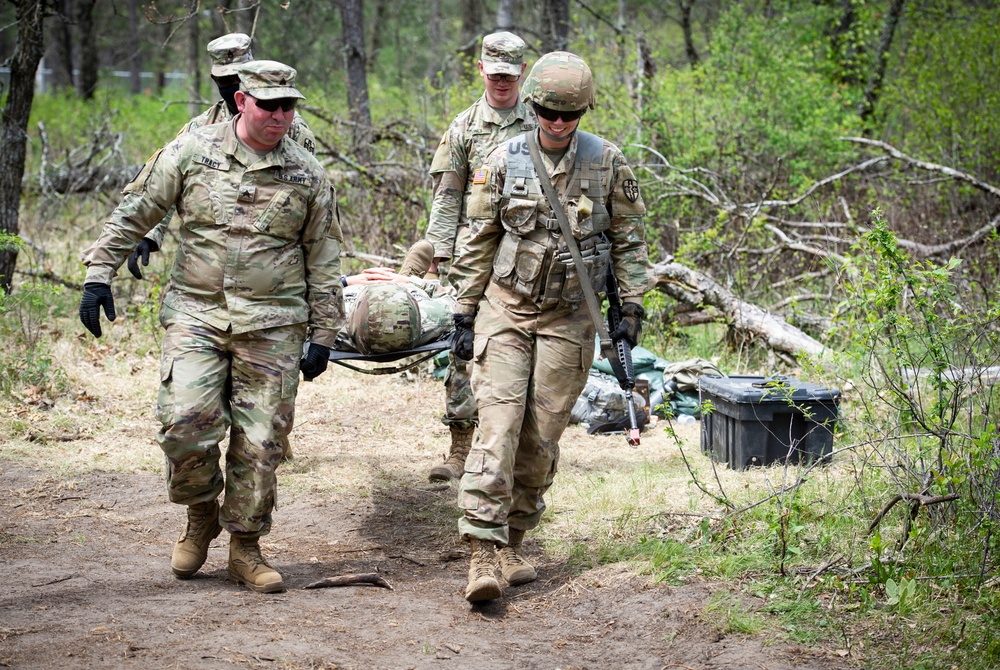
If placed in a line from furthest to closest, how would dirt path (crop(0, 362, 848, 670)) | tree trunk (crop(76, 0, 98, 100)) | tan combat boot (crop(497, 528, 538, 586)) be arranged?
1. tree trunk (crop(76, 0, 98, 100))
2. tan combat boot (crop(497, 528, 538, 586))
3. dirt path (crop(0, 362, 848, 670))

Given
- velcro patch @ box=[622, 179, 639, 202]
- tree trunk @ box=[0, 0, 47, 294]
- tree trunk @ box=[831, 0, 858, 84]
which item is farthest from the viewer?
tree trunk @ box=[831, 0, 858, 84]

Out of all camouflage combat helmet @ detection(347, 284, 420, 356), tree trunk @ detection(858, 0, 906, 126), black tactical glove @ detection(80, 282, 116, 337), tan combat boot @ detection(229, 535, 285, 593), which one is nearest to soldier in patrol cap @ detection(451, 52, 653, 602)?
tan combat boot @ detection(229, 535, 285, 593)

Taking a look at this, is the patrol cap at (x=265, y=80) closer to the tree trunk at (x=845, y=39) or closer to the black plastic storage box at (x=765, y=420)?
the black plastic storage box at (x=765, y=420)

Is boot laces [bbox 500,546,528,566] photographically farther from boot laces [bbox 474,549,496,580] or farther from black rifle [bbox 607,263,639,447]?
black rifle [bbox 607,263,639,447]

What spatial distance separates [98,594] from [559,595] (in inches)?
74.6

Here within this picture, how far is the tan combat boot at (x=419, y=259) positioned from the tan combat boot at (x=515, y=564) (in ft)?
5.90

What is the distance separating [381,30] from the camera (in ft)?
105

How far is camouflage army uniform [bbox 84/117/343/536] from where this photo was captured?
161 inches

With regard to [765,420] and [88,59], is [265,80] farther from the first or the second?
[88,59]

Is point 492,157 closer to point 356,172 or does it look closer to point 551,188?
point 551,188

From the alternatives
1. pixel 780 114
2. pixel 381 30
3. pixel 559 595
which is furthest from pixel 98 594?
pixel 381 30

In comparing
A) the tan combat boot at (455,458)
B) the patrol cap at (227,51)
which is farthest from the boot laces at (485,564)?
the patrol cap at (227,51)

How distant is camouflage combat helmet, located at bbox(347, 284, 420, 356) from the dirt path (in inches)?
37.8

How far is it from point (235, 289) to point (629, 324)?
5.49 feet
